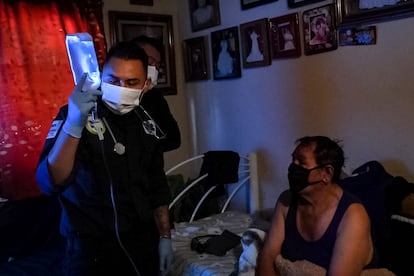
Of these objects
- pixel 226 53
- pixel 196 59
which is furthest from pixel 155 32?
pixel 226 53

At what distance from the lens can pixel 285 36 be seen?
89.1 inches

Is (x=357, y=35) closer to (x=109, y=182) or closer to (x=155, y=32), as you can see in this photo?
(x=109, y=182)

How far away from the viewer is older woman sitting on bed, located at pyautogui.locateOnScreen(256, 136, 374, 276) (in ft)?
4.41

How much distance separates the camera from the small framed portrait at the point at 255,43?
7.82ft

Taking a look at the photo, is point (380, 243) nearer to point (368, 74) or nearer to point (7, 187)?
point (368, 74)

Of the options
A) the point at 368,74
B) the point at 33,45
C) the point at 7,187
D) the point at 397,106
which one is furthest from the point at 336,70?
the point at 7,187

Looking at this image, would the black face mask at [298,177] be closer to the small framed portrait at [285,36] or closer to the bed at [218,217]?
the bed at [218,217]

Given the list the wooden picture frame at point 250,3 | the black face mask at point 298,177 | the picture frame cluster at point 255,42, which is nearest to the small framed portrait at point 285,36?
the picture frame cluster at point 255,42

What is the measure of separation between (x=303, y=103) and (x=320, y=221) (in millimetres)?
941

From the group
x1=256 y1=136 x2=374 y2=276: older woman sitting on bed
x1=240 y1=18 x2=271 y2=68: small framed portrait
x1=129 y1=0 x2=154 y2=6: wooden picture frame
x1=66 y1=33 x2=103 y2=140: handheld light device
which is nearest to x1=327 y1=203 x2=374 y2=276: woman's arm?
x1=256 y1=136 x2=374 y2=276: older woman sitting on bed

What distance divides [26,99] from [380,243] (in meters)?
1.84

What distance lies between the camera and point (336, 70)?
206cm

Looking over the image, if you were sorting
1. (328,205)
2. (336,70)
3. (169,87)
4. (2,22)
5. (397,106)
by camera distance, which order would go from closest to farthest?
(328,205)
(397,106)
(336,70)
(2,22)
(169,87)

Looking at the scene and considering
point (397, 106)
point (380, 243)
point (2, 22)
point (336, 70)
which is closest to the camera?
point (380, 243)
